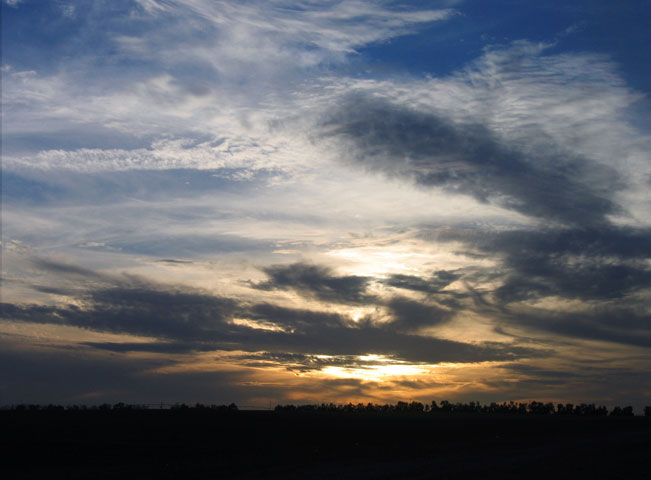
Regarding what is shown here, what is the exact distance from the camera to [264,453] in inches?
1923

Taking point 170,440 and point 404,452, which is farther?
point 170,440

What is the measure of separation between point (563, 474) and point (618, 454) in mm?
15987

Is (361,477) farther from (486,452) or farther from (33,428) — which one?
(33,428)

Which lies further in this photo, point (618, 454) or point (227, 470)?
point (618, 454)

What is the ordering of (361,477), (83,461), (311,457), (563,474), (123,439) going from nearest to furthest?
(361,477) < (563,474) < (83,461) < (311,457) < (123,439)

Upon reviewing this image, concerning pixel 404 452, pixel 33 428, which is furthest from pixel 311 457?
pixel 33 428

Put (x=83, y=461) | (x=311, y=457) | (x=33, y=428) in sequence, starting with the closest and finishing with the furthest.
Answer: (x=83, y=461)
(x=311, y=457)
(x=33, y=428)

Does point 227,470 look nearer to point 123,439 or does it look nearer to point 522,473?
point 522,473

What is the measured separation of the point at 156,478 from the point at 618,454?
3786 centimetres

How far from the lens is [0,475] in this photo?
35.7 m

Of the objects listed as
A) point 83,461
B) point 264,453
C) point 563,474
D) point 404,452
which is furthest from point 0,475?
point 563,474

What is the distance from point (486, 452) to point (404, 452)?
7411 mm

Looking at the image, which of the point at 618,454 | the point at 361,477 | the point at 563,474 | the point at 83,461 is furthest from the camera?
Answer: the point at 618,454

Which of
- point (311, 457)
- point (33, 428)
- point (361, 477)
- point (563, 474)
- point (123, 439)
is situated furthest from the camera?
point (33, 428)
